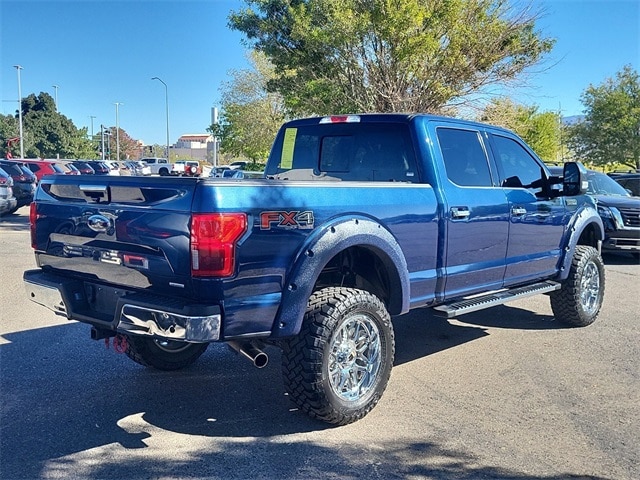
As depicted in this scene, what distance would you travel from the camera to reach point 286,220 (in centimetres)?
350

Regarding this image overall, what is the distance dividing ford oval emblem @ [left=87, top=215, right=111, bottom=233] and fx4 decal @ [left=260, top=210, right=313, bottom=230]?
1.01 meters

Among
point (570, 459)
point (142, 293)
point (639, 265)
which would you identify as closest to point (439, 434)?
point (570, 459)

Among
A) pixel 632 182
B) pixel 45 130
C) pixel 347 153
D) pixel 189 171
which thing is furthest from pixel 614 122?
pixel 45 130

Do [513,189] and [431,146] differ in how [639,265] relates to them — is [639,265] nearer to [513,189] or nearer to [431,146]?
[513,189]

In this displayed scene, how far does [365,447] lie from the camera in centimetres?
369

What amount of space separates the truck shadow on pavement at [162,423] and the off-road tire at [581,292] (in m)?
1.88

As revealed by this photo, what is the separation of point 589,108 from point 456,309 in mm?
32206

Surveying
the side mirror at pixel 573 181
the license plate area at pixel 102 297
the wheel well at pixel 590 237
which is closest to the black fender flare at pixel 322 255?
the license plate area at pixel 102 297

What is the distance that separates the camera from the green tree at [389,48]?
12281mm

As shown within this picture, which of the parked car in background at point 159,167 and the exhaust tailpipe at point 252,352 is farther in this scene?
the parked car in background at point 159,167

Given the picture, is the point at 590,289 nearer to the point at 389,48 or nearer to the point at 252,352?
the point at 252,352

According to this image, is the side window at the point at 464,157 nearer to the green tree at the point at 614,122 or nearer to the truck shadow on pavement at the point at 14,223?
the truck shadow on pavement at the point at 14,223

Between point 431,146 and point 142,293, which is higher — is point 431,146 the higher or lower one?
Result: the higher one

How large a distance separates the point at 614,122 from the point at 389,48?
23.1m
